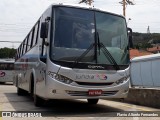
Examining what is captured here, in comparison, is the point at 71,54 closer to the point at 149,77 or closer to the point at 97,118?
the point at 97,118

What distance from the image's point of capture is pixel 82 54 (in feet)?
33.9

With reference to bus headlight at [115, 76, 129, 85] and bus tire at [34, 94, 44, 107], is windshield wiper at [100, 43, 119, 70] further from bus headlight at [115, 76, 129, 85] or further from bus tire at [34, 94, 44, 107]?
bus tire at [34, 94, 44, 107]

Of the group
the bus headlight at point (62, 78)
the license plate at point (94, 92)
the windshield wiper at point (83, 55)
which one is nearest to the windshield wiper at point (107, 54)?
the windshield wiper at point (83, 55)

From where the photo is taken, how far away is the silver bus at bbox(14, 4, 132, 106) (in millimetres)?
10102

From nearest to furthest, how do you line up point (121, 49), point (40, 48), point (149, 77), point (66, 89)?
1. point (66, 89)
2. point (121, 49)
3. point (40, 48)
4. point (149, 77)

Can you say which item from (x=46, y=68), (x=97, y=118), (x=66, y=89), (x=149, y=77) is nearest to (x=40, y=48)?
(x=46, y=68)

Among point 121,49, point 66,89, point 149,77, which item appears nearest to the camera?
point 66,89

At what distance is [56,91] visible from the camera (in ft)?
33.0

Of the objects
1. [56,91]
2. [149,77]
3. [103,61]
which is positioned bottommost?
[149,77]

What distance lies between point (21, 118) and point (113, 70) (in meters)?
3.07

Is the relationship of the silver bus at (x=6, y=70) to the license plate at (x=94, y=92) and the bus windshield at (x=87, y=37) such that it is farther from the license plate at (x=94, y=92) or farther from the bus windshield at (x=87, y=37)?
the license plate at (x=94, y=92)

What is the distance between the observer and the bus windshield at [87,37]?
10297mm

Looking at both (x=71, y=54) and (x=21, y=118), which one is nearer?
(x=21, y=118)

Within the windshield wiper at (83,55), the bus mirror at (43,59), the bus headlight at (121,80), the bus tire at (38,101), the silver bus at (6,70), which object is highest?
the windshield wiper at (83,55)
